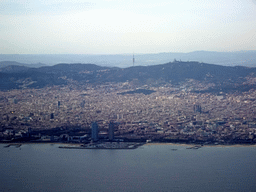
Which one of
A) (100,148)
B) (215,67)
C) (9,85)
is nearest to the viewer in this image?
(100,148)

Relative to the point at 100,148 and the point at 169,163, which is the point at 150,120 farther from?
the point at 169,163

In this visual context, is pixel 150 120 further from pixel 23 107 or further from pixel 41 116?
pixel 23 107

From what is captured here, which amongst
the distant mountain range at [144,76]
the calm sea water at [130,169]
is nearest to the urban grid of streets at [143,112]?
the calm sea water at [130,169]

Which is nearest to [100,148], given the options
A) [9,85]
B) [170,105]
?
[170,105]

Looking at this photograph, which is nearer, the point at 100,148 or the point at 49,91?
the point at 100,148

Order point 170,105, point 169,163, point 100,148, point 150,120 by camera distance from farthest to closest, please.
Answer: point 170,105
point 150,120
point 100,148
point 169,163

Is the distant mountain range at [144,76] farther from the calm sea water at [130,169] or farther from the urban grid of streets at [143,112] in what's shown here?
the calm sea water at [130,169]
